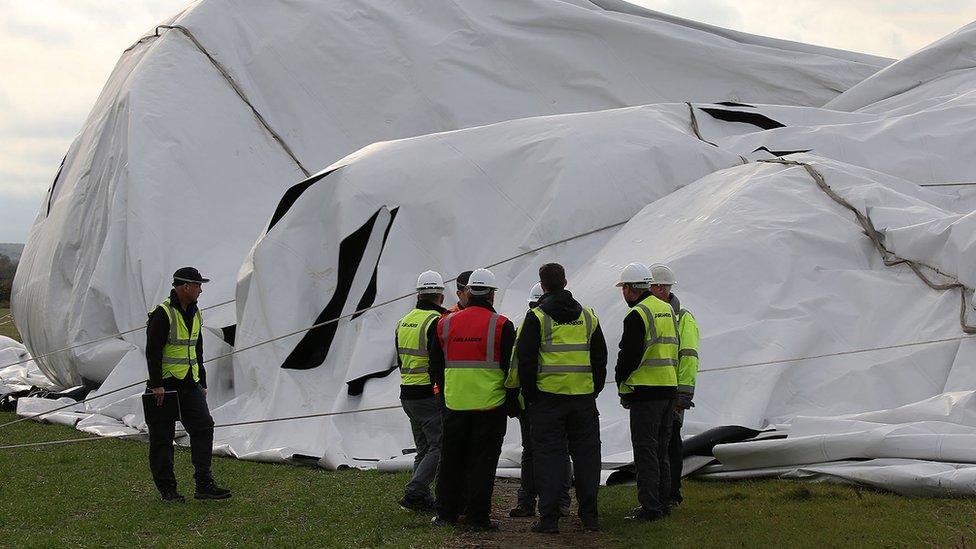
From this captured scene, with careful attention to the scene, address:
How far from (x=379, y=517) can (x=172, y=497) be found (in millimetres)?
1811

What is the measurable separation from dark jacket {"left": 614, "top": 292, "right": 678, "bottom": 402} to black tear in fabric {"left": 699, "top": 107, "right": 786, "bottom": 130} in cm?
794

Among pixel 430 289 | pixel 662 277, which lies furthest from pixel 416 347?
pixel 662 277

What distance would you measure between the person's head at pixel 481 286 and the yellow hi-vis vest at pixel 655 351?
954mm

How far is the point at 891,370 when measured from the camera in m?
9.71

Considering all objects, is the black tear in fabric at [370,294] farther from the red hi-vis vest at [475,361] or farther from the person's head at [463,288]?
the red hi-vis vest at [475,361]

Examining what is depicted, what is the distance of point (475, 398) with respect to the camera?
292 inches

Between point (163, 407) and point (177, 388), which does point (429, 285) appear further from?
point (163, 407)

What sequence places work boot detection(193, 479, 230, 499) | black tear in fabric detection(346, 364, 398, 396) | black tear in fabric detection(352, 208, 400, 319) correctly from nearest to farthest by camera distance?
work boot detection(193, 479, 230, 499) → black tear in fabric detection(346, 364, 398, 396) → black tear in fabric detection(352, 208, 400, 319)

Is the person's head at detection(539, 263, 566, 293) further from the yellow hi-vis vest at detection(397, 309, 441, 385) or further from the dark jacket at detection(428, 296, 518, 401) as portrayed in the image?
the yellow hi-vis vest at detection(397, 309, 441, 385)

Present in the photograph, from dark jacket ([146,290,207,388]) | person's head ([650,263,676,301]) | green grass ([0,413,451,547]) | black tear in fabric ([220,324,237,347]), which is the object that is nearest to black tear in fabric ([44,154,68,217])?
black tear in fabric ([220,324,237,347])

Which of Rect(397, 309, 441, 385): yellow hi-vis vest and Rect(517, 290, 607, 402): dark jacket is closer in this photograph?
Rect(517, 290, 607, 402): dark jacket

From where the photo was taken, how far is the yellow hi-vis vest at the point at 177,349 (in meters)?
8.69


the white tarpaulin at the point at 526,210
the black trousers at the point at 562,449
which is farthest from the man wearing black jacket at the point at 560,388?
the white tarpaulin at the point at 526,210

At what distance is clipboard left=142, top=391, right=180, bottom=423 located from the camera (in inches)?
341
